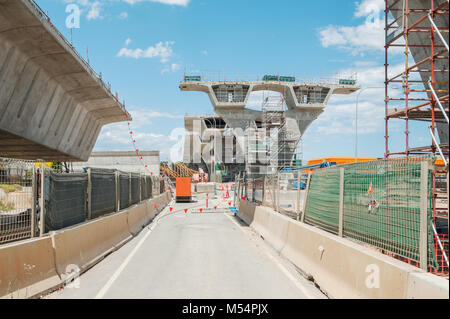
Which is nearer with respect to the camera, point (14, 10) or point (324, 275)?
point (324, 275)

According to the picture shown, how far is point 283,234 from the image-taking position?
11492 mm

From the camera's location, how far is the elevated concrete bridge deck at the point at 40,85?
13148 mm

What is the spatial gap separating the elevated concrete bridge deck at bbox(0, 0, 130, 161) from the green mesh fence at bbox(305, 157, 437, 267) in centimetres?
1028

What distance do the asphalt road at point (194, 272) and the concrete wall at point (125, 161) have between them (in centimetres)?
5923

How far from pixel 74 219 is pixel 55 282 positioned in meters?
2.64

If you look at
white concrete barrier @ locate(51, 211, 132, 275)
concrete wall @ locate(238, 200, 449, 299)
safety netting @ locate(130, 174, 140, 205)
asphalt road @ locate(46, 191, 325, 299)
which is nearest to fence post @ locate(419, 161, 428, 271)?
concrete wall @ locate(238, 200, 449, 299)

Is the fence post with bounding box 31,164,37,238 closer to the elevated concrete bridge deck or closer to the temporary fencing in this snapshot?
the temporary fencing

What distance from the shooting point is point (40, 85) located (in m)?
17.5

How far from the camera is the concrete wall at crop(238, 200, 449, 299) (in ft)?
15.3

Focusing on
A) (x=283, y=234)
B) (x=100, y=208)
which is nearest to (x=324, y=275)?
(x=283, y=234)

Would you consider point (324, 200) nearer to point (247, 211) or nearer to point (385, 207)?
point (385, 207)

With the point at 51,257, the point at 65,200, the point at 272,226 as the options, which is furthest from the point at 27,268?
the point at 272,226
